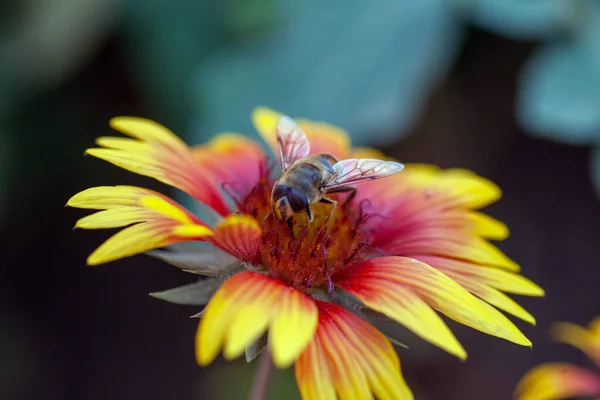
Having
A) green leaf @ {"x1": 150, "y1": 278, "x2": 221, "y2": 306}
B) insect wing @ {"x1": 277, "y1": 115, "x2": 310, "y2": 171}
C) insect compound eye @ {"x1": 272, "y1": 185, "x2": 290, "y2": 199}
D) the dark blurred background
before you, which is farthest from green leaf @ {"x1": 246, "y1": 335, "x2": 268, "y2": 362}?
the dark blurred background

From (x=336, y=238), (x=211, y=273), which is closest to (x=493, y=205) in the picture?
(x=336, y=238)

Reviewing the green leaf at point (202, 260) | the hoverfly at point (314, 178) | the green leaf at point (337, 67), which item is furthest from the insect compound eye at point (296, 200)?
the green leaf at point (337, 67)

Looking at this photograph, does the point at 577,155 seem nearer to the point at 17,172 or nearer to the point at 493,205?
the point at 493,205

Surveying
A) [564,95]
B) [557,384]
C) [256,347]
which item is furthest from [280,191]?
[564,95]

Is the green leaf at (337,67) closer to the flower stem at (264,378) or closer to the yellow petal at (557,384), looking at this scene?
the yellow petal at (557,384)

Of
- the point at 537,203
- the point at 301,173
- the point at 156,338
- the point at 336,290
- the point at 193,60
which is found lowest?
the point at 156,338

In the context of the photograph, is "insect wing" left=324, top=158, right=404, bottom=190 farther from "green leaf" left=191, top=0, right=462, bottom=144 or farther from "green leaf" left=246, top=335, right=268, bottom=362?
"green leaf" left=191, top=0, right=462, bottom=144

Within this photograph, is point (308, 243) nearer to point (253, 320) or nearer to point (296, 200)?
point (296, 200)
